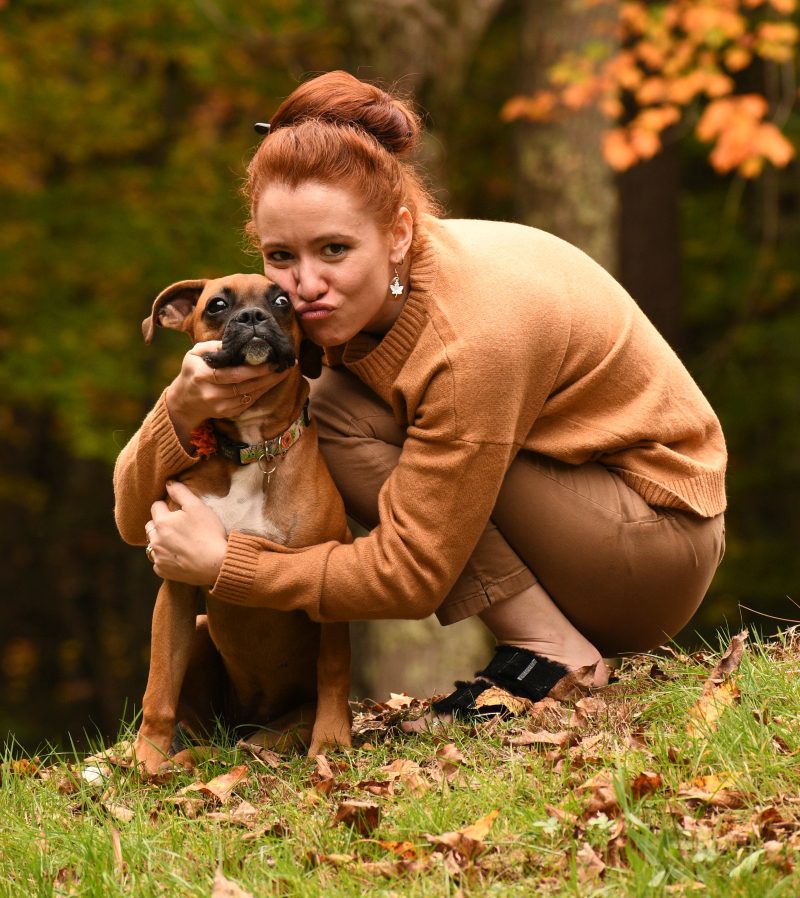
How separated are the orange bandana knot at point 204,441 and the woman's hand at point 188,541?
0.49 feet

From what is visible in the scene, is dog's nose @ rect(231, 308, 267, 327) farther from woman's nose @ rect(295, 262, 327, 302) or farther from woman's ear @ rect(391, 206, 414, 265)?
woman's ear @ rect(391, 206, 414, 265)

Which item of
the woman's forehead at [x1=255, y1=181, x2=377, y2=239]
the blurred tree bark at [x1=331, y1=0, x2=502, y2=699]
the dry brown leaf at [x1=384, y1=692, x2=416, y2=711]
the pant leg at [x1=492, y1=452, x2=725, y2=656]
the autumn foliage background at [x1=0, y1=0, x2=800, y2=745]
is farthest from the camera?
the autumn foliage background at [x1=0, y1=0, x2=800, y2=745]

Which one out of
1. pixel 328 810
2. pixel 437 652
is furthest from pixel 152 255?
pixel 328 810

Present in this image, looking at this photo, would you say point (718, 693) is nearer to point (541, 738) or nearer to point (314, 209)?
point (541, 738)

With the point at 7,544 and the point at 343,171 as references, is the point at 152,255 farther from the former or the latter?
the point at 343,171

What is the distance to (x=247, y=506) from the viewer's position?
4.20 m

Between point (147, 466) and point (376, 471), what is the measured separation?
795 mm

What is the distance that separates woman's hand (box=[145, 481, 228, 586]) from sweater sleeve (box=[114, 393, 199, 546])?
10 cm

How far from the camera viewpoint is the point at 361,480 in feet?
14.5

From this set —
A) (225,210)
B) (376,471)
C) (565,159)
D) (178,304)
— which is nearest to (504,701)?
(376,471)

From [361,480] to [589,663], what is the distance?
103cm

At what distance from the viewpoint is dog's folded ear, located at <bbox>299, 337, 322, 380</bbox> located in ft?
14.6

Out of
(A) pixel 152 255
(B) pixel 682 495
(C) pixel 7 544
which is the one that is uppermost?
(B) pixel 682 495

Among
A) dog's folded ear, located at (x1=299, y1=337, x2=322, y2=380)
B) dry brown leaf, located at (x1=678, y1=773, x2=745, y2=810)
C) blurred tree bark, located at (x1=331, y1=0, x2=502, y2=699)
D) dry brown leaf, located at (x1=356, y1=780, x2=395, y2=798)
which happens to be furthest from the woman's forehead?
blurred tree bark, located at (x1=331, y1=0, x2=502, y2=699)
